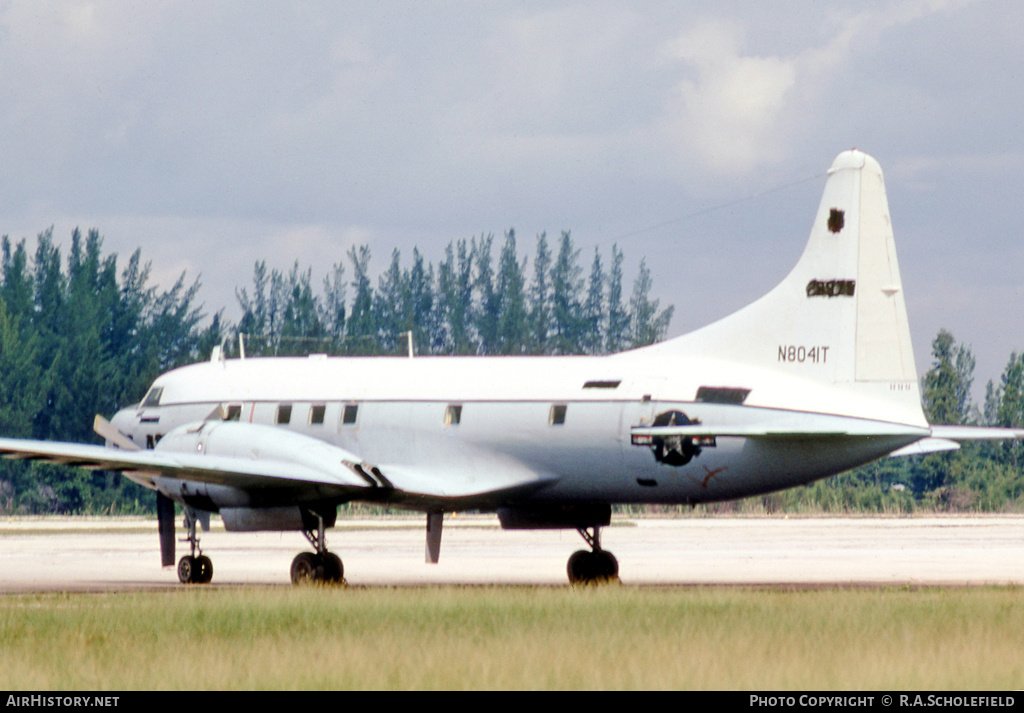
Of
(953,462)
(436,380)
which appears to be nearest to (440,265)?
(953,462)

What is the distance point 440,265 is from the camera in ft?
354

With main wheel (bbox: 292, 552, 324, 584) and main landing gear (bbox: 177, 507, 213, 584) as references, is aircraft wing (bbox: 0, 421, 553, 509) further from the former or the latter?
main landing gear (bbox: 177, 507, 213, 584)

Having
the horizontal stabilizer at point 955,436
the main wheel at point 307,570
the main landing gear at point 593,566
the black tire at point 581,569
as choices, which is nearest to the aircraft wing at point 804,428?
the horizontal stabilizer at point 955,436

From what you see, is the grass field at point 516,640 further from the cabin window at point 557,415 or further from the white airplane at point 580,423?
the cabin window at point 557,415

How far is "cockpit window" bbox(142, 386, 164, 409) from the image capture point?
99.6 ft

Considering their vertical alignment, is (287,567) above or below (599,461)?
below

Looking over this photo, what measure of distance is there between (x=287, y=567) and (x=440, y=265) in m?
74.6

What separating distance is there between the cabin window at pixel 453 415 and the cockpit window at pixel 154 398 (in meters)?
6.85

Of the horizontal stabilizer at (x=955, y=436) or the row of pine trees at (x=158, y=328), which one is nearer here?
the horizontal stabilizer at (x=955, y=436)

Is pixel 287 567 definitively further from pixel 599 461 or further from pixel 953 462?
pixel 953 462

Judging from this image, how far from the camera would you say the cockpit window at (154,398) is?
99.6 feet
